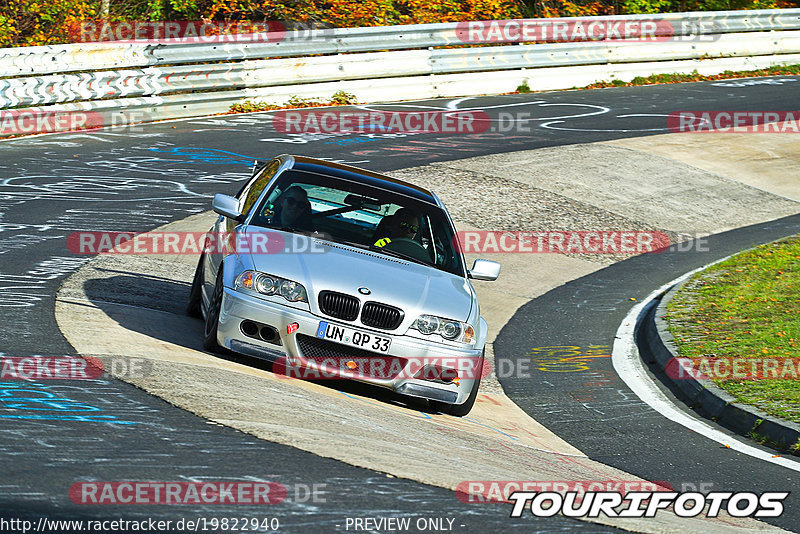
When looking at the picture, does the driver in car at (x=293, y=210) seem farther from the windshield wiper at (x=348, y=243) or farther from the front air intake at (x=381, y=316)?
the front air intake at (x=381, y=316)

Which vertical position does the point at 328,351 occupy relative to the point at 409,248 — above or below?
below

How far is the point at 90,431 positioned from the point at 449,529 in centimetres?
206

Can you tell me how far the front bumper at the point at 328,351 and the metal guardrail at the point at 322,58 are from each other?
1090cm

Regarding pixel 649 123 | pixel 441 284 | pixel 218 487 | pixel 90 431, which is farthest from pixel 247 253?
pixel 649 123

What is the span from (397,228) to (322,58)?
13352mm

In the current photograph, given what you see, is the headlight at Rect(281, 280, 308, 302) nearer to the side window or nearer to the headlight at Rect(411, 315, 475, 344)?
the headlight at Rect(411, 315, 475, 344)

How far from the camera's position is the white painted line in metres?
7.85

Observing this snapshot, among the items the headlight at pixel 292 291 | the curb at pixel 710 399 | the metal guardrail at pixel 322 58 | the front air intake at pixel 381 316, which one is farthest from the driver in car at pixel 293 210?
the metal guardrail at pixel 322 58

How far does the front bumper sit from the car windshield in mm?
1122

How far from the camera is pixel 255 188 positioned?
30.2 ft

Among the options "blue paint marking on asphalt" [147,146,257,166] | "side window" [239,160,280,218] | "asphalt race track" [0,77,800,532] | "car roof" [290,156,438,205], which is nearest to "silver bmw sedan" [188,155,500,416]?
"side window" [239,160,280,218]

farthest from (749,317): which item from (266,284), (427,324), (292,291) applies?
(266,284)

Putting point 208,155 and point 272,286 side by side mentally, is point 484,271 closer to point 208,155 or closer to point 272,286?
point 272,286

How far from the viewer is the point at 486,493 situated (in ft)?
18.7
